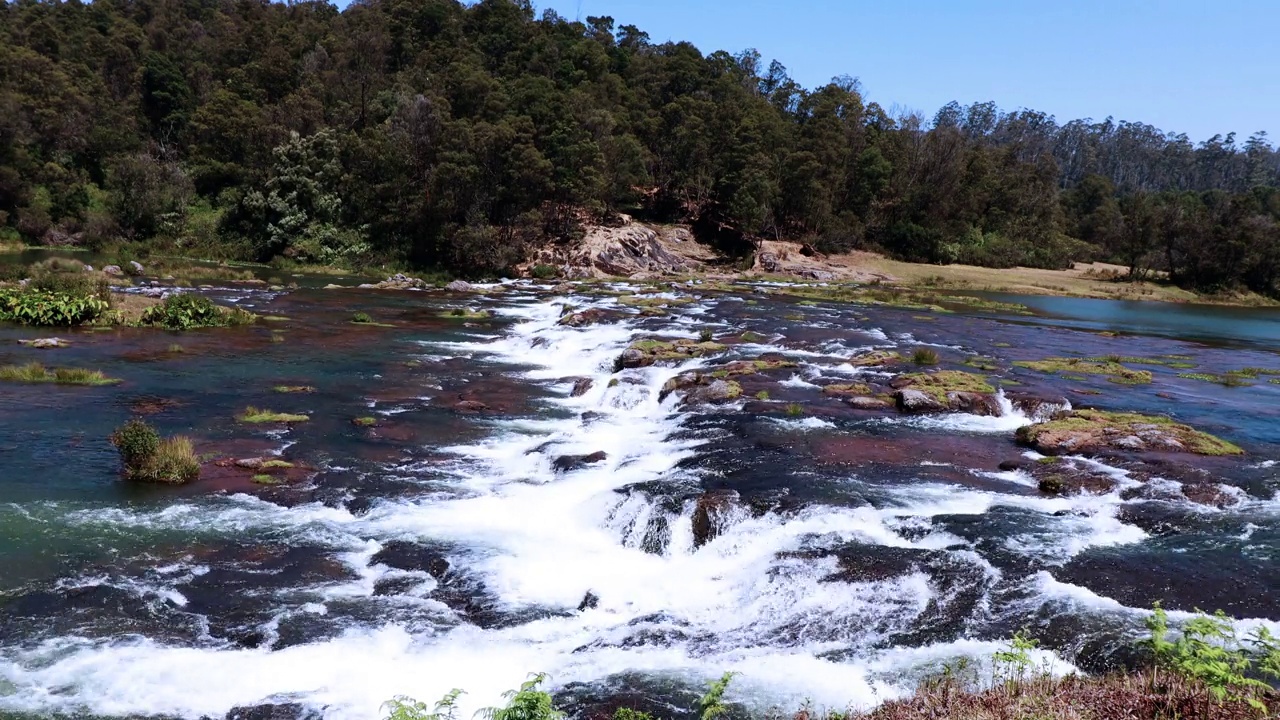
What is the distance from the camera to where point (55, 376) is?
2153cm

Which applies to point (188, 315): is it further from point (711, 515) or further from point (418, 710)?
point (418, 710)

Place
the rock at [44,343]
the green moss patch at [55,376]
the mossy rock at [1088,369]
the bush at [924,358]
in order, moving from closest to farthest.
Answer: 1. the green moss patch at [55,376]
2. the rock at [44,343]
3. the mossy rock at [1088,369]
4. the bush at [924,358]

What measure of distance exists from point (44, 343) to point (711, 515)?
23589 mm

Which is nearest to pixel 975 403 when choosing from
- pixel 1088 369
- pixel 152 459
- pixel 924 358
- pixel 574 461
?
pixel 924 358

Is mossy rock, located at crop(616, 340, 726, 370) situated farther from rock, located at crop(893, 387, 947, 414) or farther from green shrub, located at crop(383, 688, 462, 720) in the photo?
green shrub, located at crop(383, 688, 462, 720)

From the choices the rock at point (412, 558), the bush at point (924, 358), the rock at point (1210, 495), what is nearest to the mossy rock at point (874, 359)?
the bush at point (924, 358)

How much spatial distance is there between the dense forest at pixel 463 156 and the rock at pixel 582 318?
73.2 ft

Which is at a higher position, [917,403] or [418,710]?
[917,403]

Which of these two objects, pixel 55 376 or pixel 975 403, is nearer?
pixel 975 403

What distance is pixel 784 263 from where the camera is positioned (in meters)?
66.0

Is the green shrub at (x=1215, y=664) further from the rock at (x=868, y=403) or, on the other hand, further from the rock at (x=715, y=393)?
the rock at (x=715, y=393)

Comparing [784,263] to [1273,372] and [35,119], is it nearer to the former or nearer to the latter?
[1273,372]

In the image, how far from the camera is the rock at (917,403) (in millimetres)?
20312

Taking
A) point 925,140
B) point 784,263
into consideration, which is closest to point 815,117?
point 925,140
